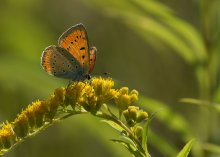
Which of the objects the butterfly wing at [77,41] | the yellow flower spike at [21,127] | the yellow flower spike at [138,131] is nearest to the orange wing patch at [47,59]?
the butterfly wing at [77,41]

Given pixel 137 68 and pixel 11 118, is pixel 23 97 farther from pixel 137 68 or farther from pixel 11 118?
pixel 137 68

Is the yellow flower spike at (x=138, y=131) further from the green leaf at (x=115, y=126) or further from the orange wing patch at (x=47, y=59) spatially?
the orange wing patch at (x=47, y=59)

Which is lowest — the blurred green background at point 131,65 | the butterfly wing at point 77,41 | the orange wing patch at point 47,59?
the blurred green background at point 131,65

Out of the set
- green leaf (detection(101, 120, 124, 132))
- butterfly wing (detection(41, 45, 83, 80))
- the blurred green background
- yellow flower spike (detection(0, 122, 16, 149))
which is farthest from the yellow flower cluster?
butterfly wing (detection(41, 45, 83, 80))

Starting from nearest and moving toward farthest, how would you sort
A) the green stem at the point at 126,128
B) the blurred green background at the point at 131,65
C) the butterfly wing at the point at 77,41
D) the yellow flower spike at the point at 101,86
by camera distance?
the green stem at the point at 126,128 → the yellow flower spike at the point at 101,86 → the butterfly wing at the point at 77,41 → the blurred green background at the point at 131,65

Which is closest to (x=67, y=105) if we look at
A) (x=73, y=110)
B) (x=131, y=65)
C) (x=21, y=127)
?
(x=73, y=110)

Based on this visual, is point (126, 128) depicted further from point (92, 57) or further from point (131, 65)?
point (131, 65)
